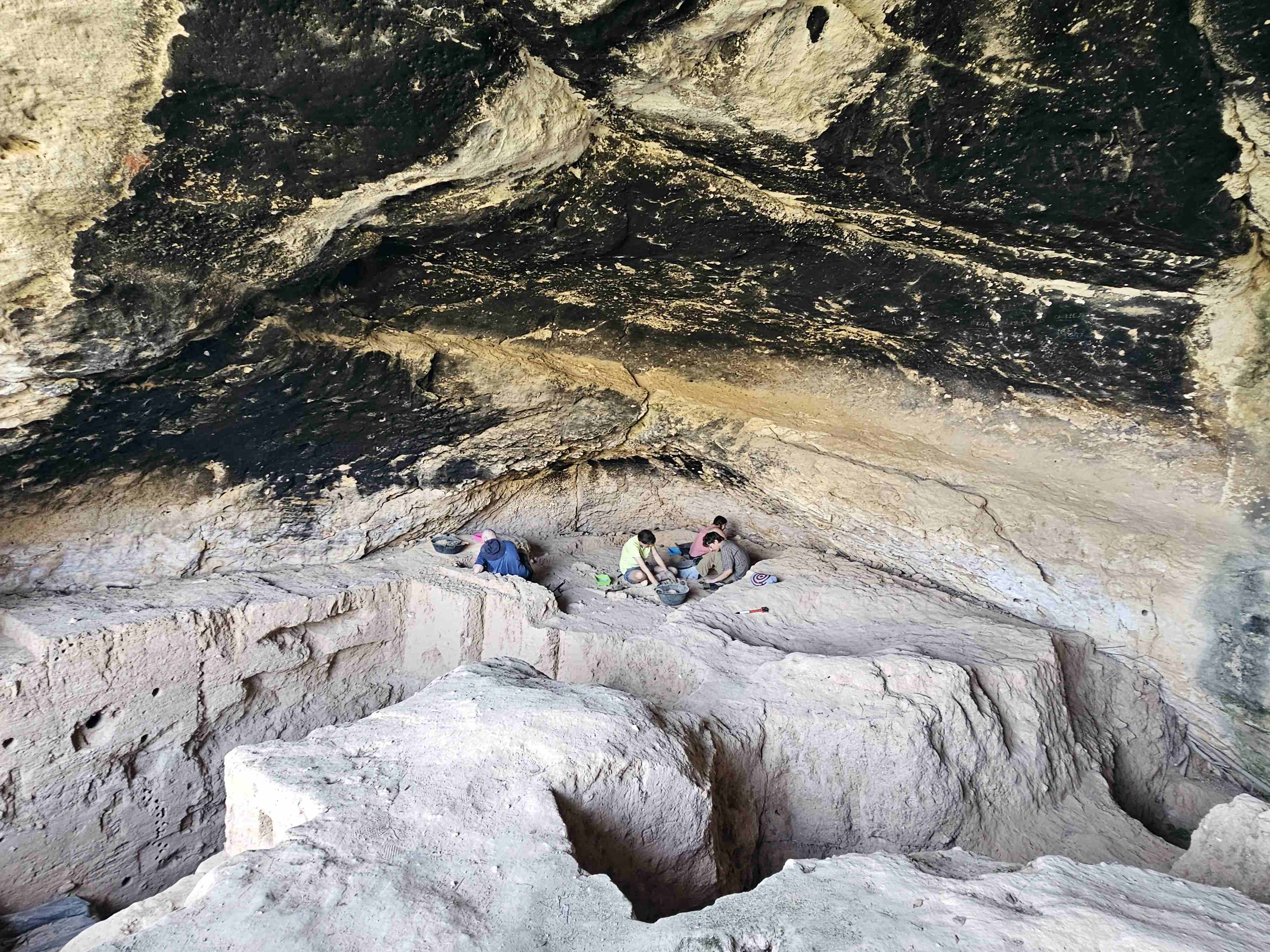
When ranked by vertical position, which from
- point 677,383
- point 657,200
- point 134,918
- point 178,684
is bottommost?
point 178,684

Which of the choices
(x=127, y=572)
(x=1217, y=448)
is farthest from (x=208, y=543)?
(x=1217, y=448)

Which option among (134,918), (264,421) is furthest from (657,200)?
(134,918)

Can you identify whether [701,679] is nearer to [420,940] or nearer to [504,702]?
[504,702]

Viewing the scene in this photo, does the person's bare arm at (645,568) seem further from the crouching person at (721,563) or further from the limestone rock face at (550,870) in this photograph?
the limestone rock face at (550,870)

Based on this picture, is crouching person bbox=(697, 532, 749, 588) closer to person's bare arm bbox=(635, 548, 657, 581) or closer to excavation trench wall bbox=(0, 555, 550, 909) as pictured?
person's bare arm bbox=(635, 548, 657, 581)

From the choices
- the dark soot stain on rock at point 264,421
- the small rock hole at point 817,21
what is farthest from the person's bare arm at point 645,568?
the small rock hole at point 817,21

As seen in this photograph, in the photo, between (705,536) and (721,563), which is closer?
(721,563)

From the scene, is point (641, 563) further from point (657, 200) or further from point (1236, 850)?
point (1236, 850)
